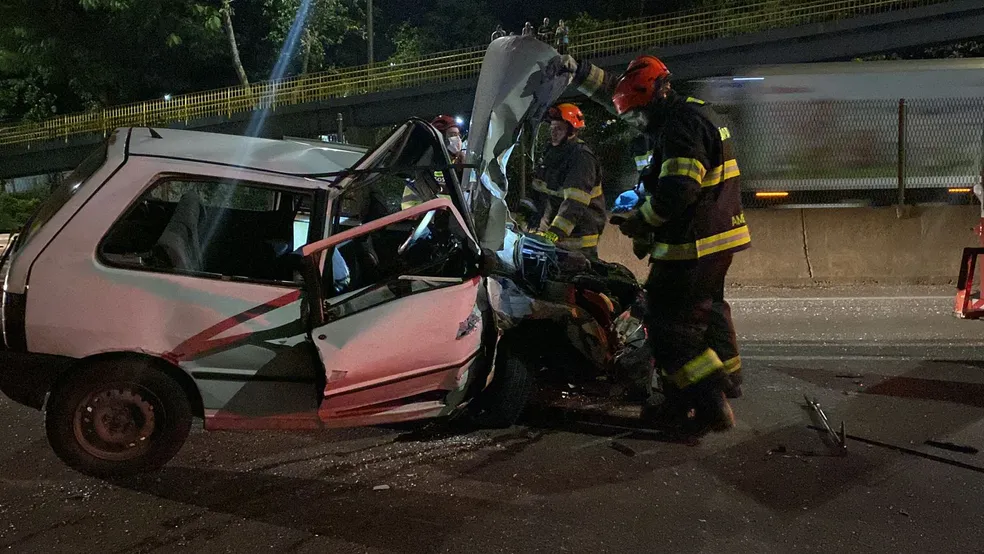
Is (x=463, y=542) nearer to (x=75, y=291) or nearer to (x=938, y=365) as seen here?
(x=75, y=291)

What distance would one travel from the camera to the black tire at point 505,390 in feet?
14.4

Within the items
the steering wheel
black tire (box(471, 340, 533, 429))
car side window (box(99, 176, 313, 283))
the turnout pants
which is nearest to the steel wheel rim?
car side window (box(99, 176, 313, 283))

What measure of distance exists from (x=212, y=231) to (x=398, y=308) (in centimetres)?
119

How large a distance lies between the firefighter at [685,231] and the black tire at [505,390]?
0.75 metres

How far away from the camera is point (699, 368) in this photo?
14.3 feet

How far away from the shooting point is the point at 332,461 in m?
4.09

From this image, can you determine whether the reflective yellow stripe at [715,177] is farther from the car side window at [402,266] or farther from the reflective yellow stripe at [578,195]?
the reflective yellow stripe at [578,195]

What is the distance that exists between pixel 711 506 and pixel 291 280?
2.12 m

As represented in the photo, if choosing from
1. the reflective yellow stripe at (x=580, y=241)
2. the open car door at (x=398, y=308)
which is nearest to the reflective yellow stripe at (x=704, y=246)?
the open car door at (x=398, y=308)

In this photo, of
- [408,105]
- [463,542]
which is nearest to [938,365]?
[463,542]

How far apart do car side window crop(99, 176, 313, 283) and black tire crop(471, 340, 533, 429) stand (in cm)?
118

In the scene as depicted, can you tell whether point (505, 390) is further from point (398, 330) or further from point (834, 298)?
point (834, 298)

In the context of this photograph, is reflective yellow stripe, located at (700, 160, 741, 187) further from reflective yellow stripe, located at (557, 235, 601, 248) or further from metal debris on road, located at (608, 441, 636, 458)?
reflective yellow stripe, located at (557, 235, 601, 248)

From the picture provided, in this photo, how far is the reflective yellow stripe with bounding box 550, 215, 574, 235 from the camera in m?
6.12
